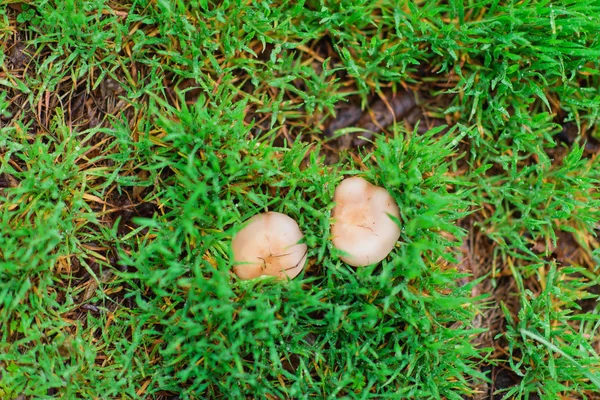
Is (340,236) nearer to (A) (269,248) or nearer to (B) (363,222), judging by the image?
(B) (363,222)

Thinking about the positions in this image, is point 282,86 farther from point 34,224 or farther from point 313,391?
point 313,391

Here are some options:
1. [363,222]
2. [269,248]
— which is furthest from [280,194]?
[363,222]

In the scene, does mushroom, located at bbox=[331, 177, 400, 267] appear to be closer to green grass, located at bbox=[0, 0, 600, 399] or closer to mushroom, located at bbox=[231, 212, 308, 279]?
green grass, located at bbox=[0, 0, 600, 399]

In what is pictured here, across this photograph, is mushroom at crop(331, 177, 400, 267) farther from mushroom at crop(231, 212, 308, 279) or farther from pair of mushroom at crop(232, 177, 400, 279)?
mushroom at crop(231, 212, 308, 279)

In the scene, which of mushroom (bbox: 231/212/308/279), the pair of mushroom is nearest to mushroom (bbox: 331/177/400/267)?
the pair of mushroom

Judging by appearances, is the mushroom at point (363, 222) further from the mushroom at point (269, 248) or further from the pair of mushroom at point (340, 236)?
the mushroom at point (269, 248)

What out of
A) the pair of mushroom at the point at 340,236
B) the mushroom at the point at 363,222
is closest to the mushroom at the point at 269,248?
the pair of mushroom at the point at 340,236
